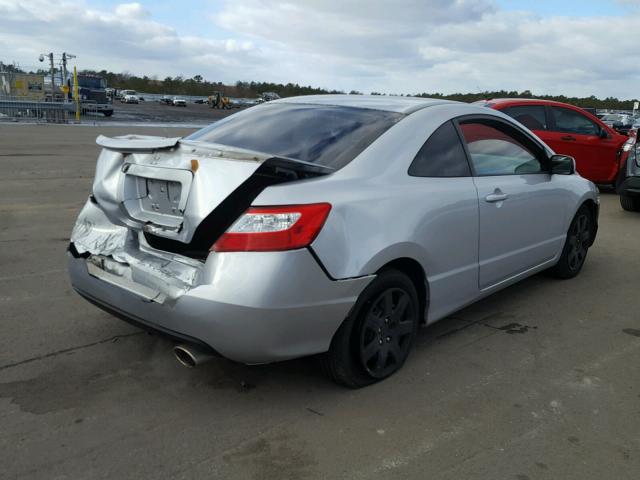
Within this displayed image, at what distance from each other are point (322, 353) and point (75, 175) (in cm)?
933

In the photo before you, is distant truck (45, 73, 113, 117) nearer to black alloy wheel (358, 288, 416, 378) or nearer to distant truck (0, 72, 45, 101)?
distant truck (0, 72, 45, 101)

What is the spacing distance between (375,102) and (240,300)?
1.90 metres

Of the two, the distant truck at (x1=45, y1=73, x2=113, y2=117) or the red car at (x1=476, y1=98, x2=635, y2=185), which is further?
the distant truck at (x1=45, y1=73, x2=113, y2=117)

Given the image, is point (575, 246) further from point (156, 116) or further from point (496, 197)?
point (156, 116)

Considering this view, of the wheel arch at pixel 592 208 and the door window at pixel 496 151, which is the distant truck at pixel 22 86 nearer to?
the wheel arch at pixel 592 208

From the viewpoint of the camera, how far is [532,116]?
10.0 m

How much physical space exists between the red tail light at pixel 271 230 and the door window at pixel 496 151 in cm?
168

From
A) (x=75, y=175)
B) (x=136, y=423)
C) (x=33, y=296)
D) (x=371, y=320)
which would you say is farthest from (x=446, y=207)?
(x=75, y=175)

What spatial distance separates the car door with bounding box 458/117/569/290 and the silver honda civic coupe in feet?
0.07

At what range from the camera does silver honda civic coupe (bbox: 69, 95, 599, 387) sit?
2.84 metres

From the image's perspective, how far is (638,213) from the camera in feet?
31.1

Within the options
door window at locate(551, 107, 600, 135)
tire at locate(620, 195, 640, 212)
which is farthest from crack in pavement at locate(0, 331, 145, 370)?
door window at locate(551, 107, 600, 135)

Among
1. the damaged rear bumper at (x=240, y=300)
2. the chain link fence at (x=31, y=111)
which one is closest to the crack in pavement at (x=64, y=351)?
the damaged rear bumper at (x=240, y=300)

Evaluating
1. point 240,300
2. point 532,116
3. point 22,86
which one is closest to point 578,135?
point 532,116
